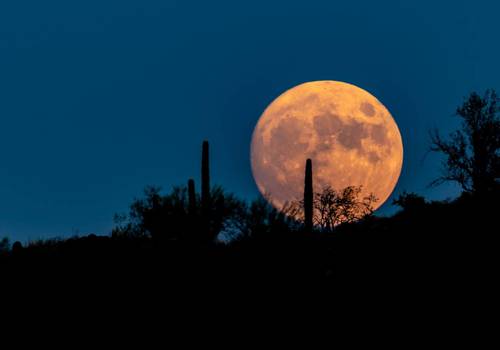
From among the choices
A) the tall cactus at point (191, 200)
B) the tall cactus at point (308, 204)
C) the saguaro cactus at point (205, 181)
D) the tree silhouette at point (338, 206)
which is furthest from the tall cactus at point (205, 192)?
the tree silhouette at point (338, 206)

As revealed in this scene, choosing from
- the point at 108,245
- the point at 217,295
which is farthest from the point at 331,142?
the point at 217,295

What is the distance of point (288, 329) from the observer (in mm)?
11578

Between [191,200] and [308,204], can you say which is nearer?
[308,204]

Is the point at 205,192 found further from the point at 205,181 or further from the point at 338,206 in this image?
the point at 338,206

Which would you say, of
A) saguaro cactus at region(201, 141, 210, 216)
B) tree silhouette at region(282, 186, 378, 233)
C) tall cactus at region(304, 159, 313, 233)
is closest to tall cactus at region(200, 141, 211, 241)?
saguaro cactus at region(201, 141, 210, 216)

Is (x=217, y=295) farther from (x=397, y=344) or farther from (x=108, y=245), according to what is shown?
(x=108, y=245)

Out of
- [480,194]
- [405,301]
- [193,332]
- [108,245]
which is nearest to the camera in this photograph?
[405,301]

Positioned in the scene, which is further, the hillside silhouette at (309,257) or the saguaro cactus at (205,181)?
the saguaro cactus at (205,181)

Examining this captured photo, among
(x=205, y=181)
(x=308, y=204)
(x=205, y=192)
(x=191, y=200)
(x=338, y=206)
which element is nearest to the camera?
(x=308, y=204)

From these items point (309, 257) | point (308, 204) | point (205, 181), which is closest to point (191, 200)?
point (205, 181)

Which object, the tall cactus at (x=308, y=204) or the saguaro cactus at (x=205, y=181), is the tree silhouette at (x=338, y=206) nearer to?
the saguaro cactus at (x=205, y=181)

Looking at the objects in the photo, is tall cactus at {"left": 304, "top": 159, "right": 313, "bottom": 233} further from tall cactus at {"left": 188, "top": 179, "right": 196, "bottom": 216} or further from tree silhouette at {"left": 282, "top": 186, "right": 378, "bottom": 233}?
tree silhouette at {"left": 282, "top": 186, "right": 378, "bottom": 233}

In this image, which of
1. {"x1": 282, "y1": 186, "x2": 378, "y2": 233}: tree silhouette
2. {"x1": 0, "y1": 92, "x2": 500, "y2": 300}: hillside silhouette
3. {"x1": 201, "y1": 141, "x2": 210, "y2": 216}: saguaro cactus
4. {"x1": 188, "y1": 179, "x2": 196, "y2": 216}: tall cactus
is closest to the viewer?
{"x1": 0, "y1": 92, "x2": 500, "y2": 300}: hillside silhouette

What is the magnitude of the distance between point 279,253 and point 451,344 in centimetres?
731
